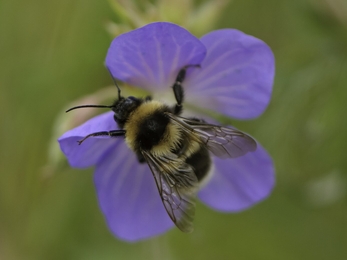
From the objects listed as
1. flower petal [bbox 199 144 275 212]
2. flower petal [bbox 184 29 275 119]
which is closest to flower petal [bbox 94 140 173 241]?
flower petal [bbox 199 144 275 212]

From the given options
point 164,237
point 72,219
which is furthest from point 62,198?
point 164,237

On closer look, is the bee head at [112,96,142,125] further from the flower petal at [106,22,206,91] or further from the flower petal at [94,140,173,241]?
the flower petal at [94,140,173,241]

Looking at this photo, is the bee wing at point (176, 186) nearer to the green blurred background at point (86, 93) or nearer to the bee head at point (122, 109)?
the bee head at point (122, 109)

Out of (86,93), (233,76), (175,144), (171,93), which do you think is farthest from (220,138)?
(86,93)

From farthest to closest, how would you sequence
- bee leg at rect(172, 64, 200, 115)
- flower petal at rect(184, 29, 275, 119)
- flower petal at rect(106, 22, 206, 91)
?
bee leg at rect(172, 64, 200, 115) → flower petal at rect(184, 29, 275, 119) → flower petal at rect(106, 22, 206, 91)

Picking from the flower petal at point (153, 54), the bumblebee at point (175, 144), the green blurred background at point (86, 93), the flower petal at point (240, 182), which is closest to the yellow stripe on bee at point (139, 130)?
the bumblebee at point (175, 144)

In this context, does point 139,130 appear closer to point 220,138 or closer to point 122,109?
point 122,109

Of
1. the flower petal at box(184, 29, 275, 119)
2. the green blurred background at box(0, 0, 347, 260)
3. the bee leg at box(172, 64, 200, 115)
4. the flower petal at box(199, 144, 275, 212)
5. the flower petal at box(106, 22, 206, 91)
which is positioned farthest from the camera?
the green blurred background at box(0, 0, 347, 260)
